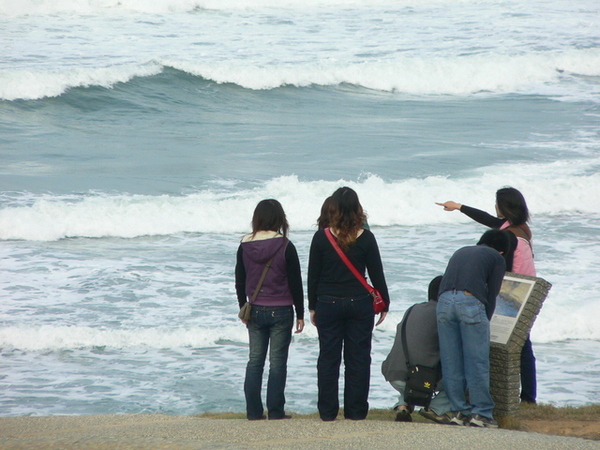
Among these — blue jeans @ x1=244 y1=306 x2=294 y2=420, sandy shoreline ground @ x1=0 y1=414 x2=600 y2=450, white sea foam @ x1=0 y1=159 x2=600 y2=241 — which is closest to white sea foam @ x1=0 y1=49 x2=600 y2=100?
white sea foam @ x1=0 y1=159 x2=600 y2=241

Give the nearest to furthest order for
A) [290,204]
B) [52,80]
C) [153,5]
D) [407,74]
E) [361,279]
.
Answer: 1. [361,279]
2. [290,204]
3. [52,80]
4. [407,74]
5. [153,5]

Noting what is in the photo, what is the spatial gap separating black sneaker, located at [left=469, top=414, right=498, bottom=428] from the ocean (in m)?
1.59

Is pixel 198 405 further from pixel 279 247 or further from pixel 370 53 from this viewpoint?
pixel 370 53

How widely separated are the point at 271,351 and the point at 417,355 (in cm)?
96

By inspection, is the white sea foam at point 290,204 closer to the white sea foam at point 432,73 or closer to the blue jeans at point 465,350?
the blue jeans at point 465,350

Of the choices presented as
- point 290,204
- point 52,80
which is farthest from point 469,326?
point 52,80

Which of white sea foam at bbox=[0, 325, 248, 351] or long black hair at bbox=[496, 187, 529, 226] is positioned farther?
white sea foam at bbox=[0, 325, 248, 351]

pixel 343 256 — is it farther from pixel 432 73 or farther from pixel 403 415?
pixel 432 73

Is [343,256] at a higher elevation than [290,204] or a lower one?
higher

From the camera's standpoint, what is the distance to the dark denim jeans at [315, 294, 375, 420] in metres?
4.52

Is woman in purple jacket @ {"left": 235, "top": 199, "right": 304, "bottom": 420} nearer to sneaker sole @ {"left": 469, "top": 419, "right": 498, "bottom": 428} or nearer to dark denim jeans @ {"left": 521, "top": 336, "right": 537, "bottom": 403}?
sneaker sole @ {"left": 469, "top": 419, "right": 498, "bottom": 428}

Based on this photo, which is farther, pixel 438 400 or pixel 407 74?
pixel 407 74

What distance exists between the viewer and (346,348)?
465 centimetres

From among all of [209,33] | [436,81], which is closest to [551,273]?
[436,81]
